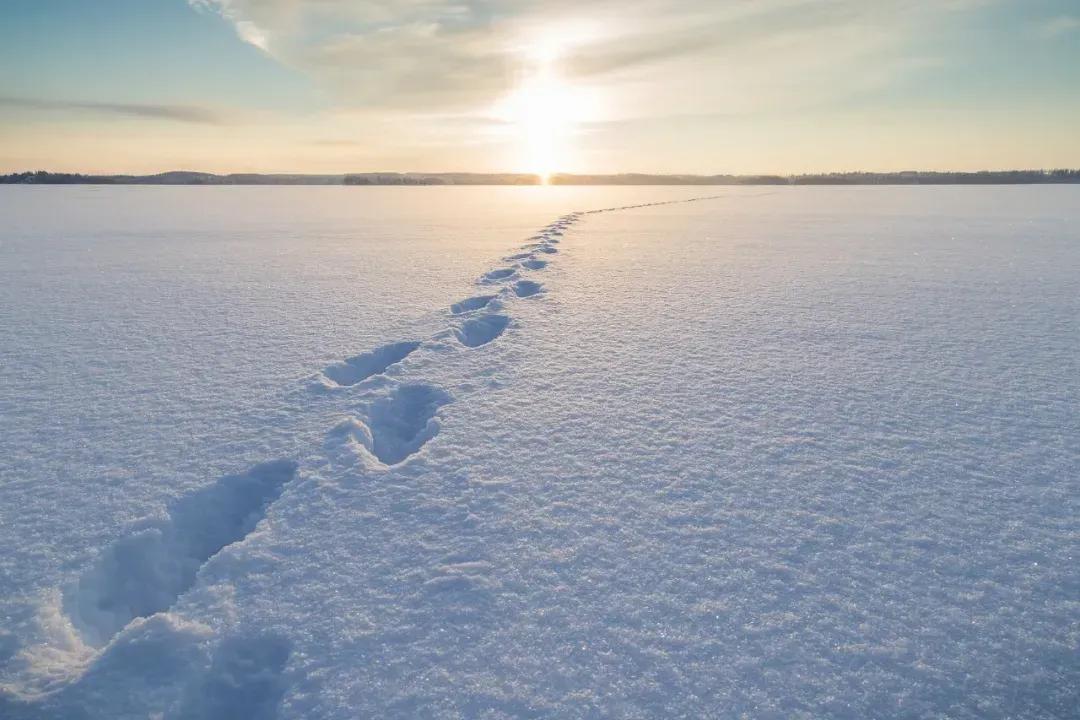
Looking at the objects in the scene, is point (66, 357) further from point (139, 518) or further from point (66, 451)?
point (139, 518)

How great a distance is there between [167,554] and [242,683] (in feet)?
2.14

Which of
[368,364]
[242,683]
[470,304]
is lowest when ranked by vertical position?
[242,683]

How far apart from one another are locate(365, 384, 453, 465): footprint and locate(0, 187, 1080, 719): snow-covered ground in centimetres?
2

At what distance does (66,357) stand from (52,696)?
2.75m

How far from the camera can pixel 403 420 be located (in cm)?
261

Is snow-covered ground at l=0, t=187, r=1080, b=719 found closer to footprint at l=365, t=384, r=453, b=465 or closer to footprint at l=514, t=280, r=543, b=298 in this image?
footprint at l=365, t=384, r=453, b=465

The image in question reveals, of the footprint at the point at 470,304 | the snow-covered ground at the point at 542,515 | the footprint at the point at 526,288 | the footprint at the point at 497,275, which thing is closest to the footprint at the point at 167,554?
the snow-covered ground at the point at 542,515

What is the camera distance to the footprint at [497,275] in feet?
18.2

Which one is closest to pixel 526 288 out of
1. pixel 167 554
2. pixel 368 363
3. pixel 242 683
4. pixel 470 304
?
pixel 470 304

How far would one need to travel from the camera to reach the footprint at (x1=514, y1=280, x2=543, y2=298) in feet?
16.5

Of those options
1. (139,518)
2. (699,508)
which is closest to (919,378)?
(699,508)

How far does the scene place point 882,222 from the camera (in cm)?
1249

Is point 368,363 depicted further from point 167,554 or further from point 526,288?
point 526,288

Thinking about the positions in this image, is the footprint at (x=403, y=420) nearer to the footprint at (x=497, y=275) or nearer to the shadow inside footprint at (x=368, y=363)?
the shadow inside footprint at (x=368, y=363)
